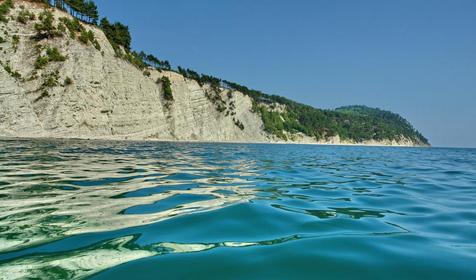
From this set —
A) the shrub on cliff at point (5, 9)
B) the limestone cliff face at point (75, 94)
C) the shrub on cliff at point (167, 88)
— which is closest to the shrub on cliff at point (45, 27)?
the limestone cliff face at point (75, 94)

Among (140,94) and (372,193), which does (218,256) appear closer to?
(372,193)

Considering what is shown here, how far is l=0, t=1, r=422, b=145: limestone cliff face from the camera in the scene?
4478 cm

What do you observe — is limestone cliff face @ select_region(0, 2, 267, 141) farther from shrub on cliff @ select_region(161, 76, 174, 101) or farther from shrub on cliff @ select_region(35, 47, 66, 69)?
shrub on cliff @ select_region(161, 76, 174, 101)

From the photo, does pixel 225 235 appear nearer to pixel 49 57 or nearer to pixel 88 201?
pixel 88 201

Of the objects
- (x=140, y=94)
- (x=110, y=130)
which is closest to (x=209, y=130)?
(x=140, y=94)

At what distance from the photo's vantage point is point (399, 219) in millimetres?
5434

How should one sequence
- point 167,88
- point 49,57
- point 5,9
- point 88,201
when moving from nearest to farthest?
point 88,201 < point 5,9 < point 49,57 < point 167,88

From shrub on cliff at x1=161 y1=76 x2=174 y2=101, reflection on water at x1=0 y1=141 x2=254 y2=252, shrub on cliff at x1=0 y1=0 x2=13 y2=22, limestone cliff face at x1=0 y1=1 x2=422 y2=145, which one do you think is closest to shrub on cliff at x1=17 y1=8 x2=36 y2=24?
limestone cliff face at x1=0 y1=1 x2=422 y2=145

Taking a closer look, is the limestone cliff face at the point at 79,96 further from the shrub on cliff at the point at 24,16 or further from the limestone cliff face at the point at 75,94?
the shrub on cliff at the point at 24,16

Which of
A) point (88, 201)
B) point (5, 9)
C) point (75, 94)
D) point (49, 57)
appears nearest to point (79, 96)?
point (75, 94)

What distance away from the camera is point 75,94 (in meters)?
50.6

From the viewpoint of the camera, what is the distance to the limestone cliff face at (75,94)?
4478 centimetres

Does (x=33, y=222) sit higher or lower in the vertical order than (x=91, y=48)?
lower

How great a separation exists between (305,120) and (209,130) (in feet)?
254
